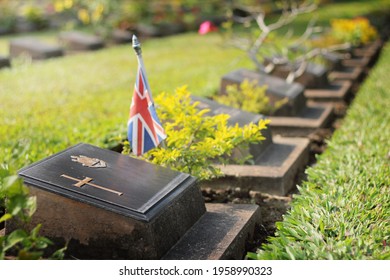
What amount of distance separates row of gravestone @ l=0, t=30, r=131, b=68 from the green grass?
326 inches

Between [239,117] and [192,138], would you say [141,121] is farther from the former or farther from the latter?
[239,117]

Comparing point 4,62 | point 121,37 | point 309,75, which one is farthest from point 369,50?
point 4,62

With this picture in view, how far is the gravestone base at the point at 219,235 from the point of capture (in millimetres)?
4121

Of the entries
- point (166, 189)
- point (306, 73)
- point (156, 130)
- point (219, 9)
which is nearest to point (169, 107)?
point (156, 130)

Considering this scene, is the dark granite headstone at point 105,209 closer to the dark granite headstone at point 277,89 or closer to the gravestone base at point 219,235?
the gravestone base at point 219,235

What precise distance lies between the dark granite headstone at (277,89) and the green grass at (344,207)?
119 cm

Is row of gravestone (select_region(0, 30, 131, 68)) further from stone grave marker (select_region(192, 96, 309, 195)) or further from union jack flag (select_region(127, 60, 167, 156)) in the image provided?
union jack flag (select_region(127, 60, 167, 156))

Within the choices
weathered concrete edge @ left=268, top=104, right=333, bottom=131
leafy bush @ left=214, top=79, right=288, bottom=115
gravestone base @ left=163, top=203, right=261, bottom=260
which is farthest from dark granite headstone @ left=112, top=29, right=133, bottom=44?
gravestone base @ left=163, top=203, right=261, bottom=260

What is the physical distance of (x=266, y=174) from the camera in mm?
5844

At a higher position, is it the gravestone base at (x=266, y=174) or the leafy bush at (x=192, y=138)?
the leafy bush at (x=192, y=138)

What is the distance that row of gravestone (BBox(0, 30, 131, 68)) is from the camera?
13.6m

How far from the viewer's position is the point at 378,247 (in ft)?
12.9

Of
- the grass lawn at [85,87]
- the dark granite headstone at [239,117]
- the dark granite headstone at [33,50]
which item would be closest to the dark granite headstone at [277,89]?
the grass lawn at [85,87]

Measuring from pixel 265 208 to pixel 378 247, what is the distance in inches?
63.5
